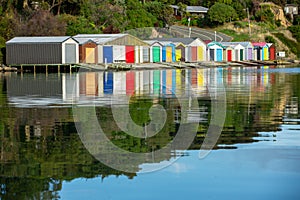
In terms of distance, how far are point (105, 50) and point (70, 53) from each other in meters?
6.44

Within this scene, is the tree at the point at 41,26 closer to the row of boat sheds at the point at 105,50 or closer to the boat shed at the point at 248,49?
the row of boat sheds at the point at 105,50

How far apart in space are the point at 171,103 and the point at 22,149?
1164 cm

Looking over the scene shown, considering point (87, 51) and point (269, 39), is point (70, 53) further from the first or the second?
point (269, 39)

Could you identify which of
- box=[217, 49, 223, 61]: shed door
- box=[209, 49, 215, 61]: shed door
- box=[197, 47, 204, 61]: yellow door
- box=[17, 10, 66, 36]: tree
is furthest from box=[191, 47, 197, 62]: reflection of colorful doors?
box=[17, 10, 66, 36]: tree

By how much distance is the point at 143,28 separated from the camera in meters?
110

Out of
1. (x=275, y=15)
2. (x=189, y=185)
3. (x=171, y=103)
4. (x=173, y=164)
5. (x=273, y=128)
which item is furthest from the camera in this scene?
(x=275, y=15)

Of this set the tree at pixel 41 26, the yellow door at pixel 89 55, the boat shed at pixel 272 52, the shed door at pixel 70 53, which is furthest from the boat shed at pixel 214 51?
the shed door at pixel 70 53

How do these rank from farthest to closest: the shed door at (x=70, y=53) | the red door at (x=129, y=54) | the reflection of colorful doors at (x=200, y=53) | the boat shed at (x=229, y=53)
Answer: the boat shed at (x=229, y=53), the reflection of colorful doors at (x=200, y=53), the red door at (x=129, y=54), the shed door at (x=70, y=53)

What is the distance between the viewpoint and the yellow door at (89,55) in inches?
2786

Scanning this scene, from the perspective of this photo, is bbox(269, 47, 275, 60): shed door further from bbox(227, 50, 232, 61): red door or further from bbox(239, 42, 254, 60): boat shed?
bbox(227, 50, 232, 61): red door

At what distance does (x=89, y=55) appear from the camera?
7138cm

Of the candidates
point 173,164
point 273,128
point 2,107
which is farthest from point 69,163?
point 2,107

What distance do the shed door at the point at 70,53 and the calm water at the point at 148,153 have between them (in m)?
43.5

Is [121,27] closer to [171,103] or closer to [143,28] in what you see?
[143,28]
